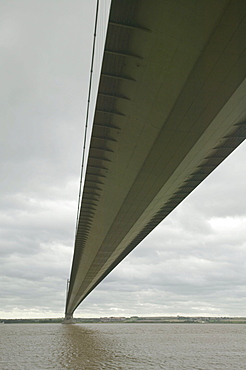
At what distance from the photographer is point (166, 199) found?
2012cm

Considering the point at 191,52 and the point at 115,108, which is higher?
the point at 115,108

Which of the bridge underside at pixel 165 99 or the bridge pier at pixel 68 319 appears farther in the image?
the bridge pier at pixel 68 319

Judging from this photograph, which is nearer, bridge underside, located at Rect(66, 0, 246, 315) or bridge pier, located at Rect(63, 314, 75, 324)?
bridge underside, located at Rect(66, 0, 246, 315)

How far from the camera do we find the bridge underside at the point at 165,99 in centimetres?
748

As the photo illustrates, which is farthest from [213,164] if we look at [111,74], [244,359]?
[244,359]

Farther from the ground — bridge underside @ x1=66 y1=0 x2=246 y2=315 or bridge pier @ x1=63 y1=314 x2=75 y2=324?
bridge pier @ x1=63 y1=314 x2=75 y2=324

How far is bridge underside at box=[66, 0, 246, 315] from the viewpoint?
7.48 meters

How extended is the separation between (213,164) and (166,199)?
4848 mm

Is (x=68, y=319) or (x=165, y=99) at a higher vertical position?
(x=68, y=319)

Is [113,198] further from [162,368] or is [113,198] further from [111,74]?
[111,74]

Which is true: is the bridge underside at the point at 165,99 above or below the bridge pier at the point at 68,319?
below

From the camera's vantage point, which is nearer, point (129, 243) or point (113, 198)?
point (113, 198)

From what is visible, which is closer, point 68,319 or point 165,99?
point 165,99

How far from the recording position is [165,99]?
1005 cm
